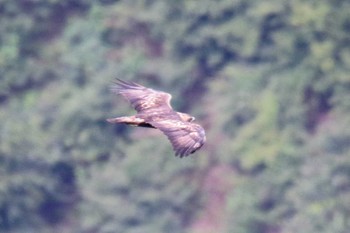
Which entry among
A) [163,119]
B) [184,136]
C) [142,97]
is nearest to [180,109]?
[142,97]

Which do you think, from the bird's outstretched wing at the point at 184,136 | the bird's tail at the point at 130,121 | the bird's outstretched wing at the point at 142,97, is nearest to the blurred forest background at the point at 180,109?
the bird's outstretched wing at the point at 142,97

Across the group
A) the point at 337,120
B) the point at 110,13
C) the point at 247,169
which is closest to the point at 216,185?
the point at 247,169

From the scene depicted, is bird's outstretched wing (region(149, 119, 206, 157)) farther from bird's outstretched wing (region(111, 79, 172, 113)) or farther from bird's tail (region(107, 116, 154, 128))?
bird's outstretched wing (region(111, 79, 172, 113))

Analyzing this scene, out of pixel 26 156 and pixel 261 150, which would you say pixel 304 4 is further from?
pixel 26 156

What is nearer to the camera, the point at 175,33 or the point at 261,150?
the point at 261,150

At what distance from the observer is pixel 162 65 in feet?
96.5

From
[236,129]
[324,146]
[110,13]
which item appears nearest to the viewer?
[324,146]

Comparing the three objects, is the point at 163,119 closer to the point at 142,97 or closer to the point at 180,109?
the point at 142,97

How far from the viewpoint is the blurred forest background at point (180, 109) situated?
2719cm

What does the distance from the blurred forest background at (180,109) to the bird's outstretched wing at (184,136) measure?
553 inches

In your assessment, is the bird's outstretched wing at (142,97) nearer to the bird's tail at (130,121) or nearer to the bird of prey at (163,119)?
the bird of prey at (163,119)

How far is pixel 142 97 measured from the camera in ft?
41.8

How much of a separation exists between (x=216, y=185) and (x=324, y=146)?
2.47 m

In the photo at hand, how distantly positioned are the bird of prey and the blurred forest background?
12794 millimetres
